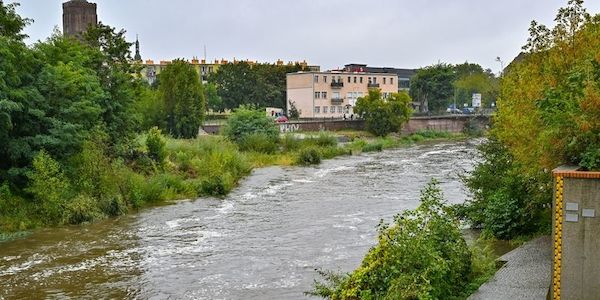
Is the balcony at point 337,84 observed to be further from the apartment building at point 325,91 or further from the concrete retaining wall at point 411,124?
the concrete retaining wall at point 411,124

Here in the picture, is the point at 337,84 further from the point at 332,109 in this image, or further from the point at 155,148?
the point at 155,148

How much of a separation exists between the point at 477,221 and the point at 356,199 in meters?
9.80

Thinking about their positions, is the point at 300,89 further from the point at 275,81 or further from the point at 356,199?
the point at 356,199

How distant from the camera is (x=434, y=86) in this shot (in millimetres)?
99375

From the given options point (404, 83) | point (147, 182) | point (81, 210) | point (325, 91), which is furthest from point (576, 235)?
point (404, 83)

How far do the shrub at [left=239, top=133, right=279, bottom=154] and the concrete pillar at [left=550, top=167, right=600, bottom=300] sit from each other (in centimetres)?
3815

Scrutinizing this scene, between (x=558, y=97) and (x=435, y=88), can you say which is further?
(x=435, y=88)

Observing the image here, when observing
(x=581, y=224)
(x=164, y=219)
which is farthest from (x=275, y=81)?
(x=581, y=224)

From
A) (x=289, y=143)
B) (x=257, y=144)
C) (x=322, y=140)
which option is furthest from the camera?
(x=322, y=140)

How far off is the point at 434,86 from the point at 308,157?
195 ft

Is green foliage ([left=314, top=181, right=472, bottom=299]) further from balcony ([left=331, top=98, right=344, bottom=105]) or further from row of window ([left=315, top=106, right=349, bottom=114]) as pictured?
balcony ([left=331, top=98, right=344, bottom=105])

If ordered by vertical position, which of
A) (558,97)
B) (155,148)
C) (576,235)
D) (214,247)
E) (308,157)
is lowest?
(214,247)

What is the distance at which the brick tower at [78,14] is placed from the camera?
210ft

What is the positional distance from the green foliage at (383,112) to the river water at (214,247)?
3587 cm
